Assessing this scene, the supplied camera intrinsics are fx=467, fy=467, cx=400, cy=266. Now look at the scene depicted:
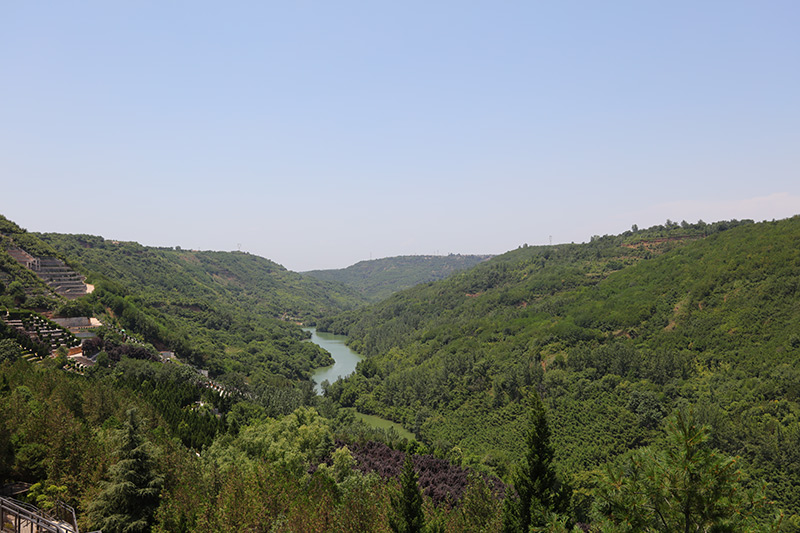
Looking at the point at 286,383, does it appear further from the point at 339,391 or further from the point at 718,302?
the point at 718,302

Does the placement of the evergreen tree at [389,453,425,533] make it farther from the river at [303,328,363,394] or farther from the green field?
the river at [303,328,363,394]

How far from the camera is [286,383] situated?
91.2 metres

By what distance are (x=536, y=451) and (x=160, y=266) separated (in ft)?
577

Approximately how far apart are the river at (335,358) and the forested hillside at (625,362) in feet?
44.8

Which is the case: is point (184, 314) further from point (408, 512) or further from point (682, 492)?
point (682, 492)

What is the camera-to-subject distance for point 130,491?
20.9 metres

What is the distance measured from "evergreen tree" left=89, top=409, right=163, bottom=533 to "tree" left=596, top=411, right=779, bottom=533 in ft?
64.7

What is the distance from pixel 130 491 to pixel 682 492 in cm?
2172

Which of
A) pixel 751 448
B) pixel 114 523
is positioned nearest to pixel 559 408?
pixel 751 448

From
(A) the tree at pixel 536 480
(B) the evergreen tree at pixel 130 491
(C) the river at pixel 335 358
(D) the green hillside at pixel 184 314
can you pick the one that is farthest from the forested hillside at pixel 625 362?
(B) the evergreen tree at pixel 130 491

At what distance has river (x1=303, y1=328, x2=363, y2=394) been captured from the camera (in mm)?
116069

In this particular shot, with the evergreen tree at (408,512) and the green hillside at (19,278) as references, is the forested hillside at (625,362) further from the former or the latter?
the green hillside at (19,278)

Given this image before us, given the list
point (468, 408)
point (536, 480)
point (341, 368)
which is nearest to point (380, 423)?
point (468, 408)

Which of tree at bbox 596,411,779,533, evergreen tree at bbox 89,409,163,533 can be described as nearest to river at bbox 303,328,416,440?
evergreen tree at bbox 89,409,163,533
